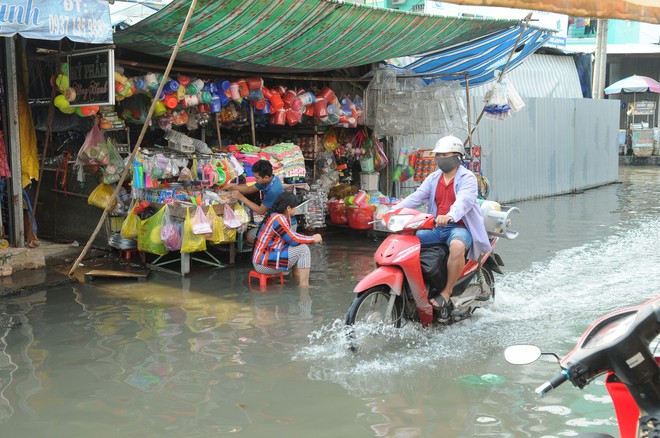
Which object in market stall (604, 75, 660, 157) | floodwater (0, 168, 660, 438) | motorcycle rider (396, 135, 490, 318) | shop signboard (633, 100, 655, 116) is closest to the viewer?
floodwater (0, 168, 660, 438)

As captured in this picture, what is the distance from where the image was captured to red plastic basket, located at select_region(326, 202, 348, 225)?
11695mm

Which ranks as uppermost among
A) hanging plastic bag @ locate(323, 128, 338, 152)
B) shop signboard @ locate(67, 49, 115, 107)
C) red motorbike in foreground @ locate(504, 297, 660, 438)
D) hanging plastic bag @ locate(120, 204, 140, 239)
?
shop signboard @ locate(67, 49, 115, 107)

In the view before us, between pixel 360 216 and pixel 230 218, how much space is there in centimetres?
315

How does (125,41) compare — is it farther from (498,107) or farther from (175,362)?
(498,107)

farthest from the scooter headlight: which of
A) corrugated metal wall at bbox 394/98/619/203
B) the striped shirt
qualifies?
corrugated metal wall at bbox 394/98/619/203

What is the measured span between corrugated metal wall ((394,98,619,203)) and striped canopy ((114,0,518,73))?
2.98 m

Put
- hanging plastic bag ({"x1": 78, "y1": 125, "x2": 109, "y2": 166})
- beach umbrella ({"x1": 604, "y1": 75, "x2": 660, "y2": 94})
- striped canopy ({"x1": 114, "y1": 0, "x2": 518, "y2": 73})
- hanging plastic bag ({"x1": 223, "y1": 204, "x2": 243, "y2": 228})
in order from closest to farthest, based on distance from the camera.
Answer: striped canopy ({"x1": 114, "y1": 0, "x2": 518, "y2": 73})
hanging plastic bag ({"x1": 78, "y1": 125, "x2": 109, "y2": 166})
hanging plastic bag ({"x1": 223, "y1": 204, "x2": 243, "y2": 228})
beach umbrella ({"x1": 604, "y1": 75, "x2": 660, "y2": 94})

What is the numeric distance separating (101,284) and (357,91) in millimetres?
5542

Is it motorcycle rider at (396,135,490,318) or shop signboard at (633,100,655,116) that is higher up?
shop signboard at (633,100,655,116)

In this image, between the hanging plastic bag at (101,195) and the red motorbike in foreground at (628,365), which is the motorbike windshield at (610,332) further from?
the hanging plastic bag at (101,195)

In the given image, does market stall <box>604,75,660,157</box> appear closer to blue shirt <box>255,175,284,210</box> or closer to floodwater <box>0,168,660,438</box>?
floodwater <box>0,168,660,438</box>

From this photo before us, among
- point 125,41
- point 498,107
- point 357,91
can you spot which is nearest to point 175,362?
point 125,41

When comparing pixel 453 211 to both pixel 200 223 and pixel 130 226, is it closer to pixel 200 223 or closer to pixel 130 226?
pixel 200 223

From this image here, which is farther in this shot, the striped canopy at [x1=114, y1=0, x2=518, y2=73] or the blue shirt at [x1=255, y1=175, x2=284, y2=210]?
the blue shirt at [x1=255, y1=175, x2=284, y2=210]
